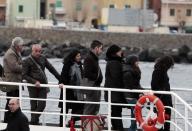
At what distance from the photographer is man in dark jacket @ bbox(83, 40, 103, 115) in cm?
1356

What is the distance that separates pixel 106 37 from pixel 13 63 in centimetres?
6369

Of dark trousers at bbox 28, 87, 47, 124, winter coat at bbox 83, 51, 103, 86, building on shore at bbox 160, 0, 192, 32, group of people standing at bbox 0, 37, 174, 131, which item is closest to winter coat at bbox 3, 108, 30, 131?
group of people standing at bbox 0, 37, 174, 131

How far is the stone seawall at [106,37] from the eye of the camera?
250 ft

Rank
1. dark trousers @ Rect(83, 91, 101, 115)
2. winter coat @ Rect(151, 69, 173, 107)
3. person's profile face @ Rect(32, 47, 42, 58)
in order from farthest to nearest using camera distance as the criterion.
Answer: person's profile face @ Rect(32, 47, 42, 58)
dark trousers @ Rect(83, 91, 101, 115)
winter coat @ Rect(151, 69, 173, 107)

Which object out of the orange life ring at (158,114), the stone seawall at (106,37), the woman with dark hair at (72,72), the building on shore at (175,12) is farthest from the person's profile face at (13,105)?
the building on shore at (175,12)

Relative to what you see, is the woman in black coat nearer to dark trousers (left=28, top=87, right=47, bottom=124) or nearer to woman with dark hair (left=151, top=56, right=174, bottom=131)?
woman with dark hair (left=151, top=56, right=174, bottom=131)

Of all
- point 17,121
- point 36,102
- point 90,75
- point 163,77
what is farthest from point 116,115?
point 17,121

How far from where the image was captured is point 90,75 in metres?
13.6

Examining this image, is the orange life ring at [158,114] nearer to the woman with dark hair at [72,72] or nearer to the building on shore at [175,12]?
the woman with dark hair at [72,72]

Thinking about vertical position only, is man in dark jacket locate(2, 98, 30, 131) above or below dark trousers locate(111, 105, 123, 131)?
above

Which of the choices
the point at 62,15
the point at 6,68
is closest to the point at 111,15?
the point at 62,15

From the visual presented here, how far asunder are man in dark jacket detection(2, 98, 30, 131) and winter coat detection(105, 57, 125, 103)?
233 cm

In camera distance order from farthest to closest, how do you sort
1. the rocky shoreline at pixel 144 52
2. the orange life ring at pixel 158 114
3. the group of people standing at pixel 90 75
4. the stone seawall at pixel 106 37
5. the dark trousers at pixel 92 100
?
the stone seawall at pixel 106 37 → the rocky shoreline at pixel 144 52 → the dark trousers at pixel 92 100 → the group of people standing at pixel 90 75 → the orange life ring at pixel 158 114

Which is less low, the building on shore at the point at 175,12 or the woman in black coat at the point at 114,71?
the woman in black coat at the point at 114,71
